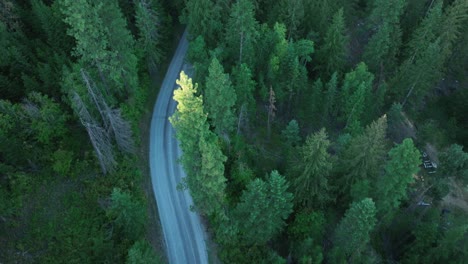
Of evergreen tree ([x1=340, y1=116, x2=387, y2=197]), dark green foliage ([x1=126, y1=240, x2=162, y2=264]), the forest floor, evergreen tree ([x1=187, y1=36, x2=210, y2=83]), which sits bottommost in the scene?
the forest floor

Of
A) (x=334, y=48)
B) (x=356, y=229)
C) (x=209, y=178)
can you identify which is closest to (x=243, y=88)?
(x=209, y=178)

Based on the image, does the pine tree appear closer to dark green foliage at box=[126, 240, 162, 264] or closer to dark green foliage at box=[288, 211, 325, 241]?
dark green foliage at box=[288, 211, 325, 241]

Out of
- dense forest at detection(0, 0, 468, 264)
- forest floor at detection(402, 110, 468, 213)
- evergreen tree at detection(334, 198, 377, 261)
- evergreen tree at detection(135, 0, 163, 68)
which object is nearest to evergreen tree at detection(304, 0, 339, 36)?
dense forest at detection(0, 0, 468, 264)

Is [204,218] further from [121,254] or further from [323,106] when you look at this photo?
[323,106]

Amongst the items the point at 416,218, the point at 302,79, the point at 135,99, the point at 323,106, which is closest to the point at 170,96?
the point at 135,99

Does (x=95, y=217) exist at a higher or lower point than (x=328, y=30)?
lower

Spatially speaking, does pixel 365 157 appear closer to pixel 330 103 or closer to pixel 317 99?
pixel 330 103
